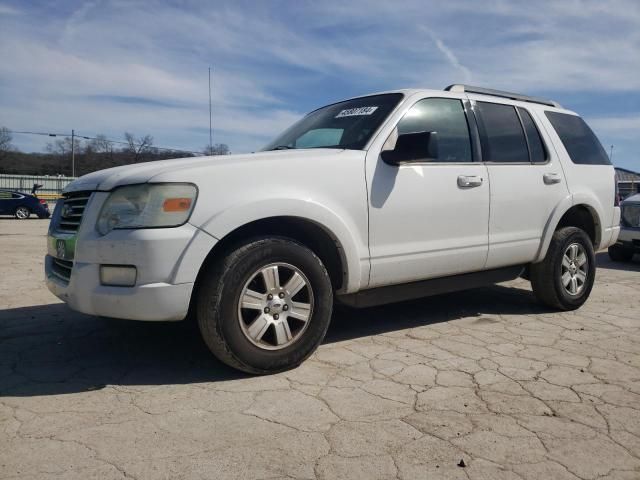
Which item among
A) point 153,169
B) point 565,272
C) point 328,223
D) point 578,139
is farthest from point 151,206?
point 578,139

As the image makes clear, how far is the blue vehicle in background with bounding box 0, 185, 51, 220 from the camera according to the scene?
2166 cm

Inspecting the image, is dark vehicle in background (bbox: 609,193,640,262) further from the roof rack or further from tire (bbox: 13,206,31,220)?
tire (bbox: 13,206,31,220)

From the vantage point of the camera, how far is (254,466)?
7.01 feet

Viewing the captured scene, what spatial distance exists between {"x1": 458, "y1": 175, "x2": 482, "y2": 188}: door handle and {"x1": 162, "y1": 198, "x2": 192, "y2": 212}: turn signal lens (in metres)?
2.06

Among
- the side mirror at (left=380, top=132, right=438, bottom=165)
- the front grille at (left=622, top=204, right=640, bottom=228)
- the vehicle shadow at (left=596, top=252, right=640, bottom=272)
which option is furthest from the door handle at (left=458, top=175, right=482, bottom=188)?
the front grille at (left=622, top=204, right=640, bottom=228)

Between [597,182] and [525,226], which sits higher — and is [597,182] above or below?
above

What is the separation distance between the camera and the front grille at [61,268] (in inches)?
123

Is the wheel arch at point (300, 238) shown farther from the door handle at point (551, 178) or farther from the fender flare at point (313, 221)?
the door handle at point (551, 178)

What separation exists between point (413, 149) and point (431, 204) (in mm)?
499

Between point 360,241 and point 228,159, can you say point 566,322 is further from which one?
point 228,159

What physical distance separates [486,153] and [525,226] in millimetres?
719

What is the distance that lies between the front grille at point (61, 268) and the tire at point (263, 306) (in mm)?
824

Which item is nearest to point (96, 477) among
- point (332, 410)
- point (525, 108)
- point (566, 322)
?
point (332, 410)

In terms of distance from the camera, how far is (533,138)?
467 centimetres
